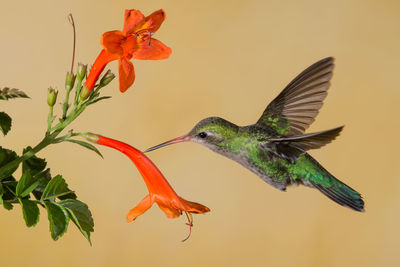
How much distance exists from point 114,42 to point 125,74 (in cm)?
5

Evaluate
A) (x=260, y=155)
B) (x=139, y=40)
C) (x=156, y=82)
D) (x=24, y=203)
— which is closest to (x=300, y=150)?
(x=260, y=155)

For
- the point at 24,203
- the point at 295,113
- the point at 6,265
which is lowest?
the point at 6,265

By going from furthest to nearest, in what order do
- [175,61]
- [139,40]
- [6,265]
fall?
[175,61]
[6,265]
[139,40]

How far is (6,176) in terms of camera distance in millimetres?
653

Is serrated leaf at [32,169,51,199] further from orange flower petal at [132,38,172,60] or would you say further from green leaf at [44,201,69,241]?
orange flower petal at [132,38,172,60]

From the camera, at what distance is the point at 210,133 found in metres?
0.84

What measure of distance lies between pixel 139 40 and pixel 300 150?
0.35 m

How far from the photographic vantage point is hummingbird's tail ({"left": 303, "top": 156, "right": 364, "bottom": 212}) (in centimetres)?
96

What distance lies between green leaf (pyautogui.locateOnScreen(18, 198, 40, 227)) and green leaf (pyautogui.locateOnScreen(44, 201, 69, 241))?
1 cm

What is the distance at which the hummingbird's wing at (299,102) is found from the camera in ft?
3.02

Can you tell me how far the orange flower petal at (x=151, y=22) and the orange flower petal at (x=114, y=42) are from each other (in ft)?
0.09

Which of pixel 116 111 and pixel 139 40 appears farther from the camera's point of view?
pixel 116 111

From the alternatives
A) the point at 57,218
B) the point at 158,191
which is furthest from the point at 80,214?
the point at 158,191

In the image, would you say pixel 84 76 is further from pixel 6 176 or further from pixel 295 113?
pixel 295 113
